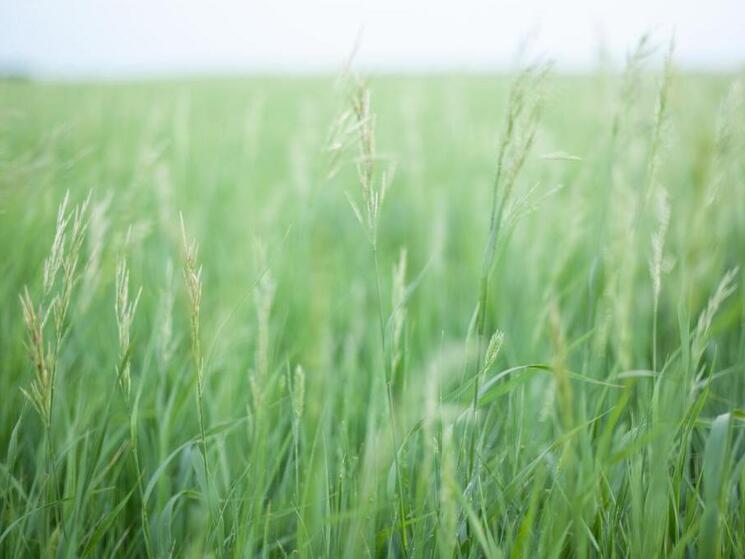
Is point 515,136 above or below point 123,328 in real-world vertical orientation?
above

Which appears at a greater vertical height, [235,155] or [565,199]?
[235,155]

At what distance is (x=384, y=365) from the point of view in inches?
34.1

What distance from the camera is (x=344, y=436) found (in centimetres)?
95

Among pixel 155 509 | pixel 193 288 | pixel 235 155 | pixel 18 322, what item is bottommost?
pixel 155 509

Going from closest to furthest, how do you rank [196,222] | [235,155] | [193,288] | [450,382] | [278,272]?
[193,288], [450,382], [278,272], [196,222], [235,155]

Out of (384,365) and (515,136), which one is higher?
(515,136)

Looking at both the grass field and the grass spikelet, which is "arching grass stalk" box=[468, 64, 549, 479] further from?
the grass spikelet

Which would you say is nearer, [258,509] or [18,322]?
[258,509]

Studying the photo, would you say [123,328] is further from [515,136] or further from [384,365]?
[515,136]

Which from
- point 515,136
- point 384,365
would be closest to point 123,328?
point 384,365

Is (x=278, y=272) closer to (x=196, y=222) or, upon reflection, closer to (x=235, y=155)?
(x=196, y=222)

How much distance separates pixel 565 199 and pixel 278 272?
188 centimetres

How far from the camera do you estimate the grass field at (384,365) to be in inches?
31.8

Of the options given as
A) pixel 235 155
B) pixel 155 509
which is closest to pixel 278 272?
pixel 155 509
